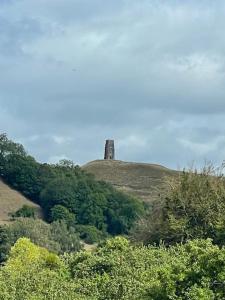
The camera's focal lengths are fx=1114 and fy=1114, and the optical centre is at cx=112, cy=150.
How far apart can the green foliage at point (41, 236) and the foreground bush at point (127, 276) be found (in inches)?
3256

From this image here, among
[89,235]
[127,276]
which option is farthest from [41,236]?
[127,276]

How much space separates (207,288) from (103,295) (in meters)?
9.31

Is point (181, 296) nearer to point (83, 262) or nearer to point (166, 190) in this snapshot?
point (83, 262)

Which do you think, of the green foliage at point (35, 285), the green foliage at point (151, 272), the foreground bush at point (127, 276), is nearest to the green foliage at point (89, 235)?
the foreground bush at point (127, 276)

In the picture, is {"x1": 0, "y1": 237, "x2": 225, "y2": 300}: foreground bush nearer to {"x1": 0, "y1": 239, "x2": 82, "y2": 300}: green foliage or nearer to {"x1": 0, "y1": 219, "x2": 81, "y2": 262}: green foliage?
{"x1": 0, "y1": 239, "x2": 82, "y2": 300}: green foliage

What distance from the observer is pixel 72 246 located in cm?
16762

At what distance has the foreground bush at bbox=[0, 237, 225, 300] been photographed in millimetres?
43969

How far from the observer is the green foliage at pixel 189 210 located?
7025 cm

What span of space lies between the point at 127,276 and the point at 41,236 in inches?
4185

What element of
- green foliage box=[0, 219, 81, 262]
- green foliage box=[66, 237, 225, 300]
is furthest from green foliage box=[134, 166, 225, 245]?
green foliage box=[0, 219, 81, 262]

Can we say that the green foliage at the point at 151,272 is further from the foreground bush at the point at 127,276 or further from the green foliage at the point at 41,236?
the green foliage at the point at 41,236

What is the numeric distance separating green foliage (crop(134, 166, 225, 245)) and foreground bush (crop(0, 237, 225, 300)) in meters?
5.19

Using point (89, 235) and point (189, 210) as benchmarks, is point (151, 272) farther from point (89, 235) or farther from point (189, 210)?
point (89, 235)

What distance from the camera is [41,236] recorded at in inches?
6280
